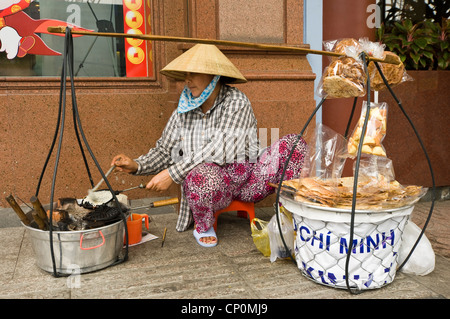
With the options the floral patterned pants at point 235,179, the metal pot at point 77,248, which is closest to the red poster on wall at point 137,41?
the floral patterned pants at point 235,179

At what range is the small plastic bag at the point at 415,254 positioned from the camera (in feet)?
7.52

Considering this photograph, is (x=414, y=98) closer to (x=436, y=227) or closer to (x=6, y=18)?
(x=436, y=227)

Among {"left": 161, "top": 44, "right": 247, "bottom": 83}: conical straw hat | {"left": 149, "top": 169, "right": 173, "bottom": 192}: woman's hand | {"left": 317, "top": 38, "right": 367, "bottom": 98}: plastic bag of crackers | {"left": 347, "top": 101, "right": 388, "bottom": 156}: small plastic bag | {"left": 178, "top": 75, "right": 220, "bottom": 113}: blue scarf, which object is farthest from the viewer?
{"left": 178, "top": 75, "right": 220, "bottom": 113}: blue scarf

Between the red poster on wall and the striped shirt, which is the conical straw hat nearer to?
the striped shirt

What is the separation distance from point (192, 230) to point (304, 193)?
4.19ft

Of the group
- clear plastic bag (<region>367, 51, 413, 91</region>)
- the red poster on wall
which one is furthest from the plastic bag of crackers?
the red poster on wall

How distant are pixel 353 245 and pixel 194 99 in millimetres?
1458

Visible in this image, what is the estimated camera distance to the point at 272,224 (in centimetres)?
250

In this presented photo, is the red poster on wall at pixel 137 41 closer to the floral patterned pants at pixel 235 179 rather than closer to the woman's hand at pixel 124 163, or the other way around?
the woman's hand at pixel 124 163

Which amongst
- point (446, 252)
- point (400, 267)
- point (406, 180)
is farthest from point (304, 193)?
point (406, 180)

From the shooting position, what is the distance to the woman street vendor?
9.06 feet

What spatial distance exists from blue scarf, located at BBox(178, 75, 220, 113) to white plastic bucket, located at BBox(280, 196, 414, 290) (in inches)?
40.8

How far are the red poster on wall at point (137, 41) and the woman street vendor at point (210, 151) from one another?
2.98 ft

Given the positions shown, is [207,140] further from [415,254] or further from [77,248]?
[415,254]
